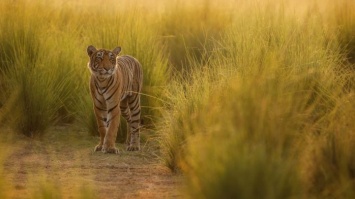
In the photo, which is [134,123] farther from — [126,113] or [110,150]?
[110,150]

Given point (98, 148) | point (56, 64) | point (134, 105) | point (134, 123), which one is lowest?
point (98, 148)

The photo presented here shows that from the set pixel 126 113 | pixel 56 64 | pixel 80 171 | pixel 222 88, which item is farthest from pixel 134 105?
pixel 222 88

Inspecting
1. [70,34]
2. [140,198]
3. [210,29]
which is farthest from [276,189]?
[210,29]

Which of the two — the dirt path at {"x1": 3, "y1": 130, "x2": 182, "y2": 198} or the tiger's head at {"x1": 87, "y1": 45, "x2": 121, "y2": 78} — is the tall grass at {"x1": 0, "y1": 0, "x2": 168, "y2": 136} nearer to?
the dirt path at {"x1": 3, "y1": 130, "x2": 182, "y2": 198}

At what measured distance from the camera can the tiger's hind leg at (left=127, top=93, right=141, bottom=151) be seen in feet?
28.5

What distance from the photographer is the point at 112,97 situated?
27.3 ft

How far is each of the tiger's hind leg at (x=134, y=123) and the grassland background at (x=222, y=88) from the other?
6.5 inches

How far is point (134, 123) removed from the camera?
881cm

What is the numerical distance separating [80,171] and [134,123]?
61.5 inches

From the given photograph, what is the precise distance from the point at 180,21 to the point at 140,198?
7.04 metres

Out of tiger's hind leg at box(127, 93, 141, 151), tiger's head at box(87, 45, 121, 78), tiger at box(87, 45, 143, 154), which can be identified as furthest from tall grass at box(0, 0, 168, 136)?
tiger's head at box(87, 45, 121, 78)

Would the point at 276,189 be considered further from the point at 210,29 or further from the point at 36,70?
the point at 210,29

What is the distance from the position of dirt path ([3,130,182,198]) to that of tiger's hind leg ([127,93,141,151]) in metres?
0.11

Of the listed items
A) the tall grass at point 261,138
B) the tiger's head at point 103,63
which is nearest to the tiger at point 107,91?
the tiger's head at point 103,63
